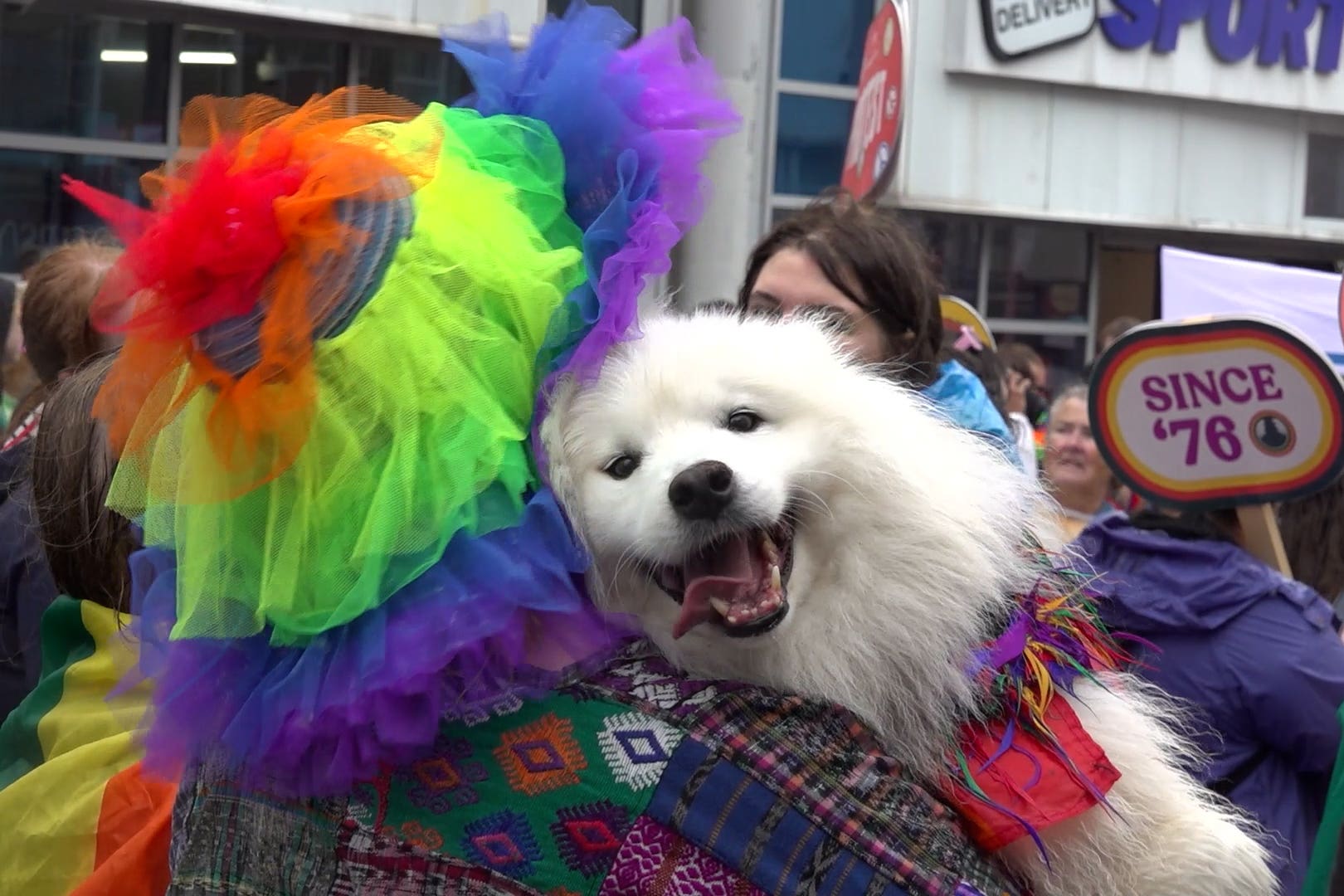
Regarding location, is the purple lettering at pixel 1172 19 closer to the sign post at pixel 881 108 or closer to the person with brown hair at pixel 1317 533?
the sign post at pixel 881 108

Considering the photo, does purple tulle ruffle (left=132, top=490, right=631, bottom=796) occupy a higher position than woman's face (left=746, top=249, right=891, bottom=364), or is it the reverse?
woman's face (left=746, top=249, right=891, bottom=364)

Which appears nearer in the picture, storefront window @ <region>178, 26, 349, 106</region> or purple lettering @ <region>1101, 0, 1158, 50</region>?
storefront window @ <region>178, 26, 349, 106</region>

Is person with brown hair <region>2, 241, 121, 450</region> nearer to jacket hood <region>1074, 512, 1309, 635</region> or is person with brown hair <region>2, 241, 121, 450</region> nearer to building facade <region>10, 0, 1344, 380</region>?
jacket hood <region>1074, 512, 1309, 635</region>

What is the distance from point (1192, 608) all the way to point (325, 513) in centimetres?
187

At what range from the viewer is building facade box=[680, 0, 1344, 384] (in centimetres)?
1074

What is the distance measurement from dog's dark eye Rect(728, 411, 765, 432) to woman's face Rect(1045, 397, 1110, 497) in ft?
11.8

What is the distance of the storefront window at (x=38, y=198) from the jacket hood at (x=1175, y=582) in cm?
726

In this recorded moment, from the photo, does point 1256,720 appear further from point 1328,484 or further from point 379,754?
point 379,754

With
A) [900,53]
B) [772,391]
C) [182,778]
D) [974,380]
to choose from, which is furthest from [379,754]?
[900,53]

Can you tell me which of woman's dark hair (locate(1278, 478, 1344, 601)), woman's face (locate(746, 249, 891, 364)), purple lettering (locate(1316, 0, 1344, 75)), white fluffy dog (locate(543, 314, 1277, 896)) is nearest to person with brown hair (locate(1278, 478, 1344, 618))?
woman's dark hair (locate(1278, 478, 1344, 601))

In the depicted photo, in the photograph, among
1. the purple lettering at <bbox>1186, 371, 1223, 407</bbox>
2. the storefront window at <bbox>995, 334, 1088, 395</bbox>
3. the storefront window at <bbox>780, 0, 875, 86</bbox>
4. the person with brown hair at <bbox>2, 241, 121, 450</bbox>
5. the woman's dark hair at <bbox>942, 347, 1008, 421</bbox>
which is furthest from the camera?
the storefront window at <bbox>995, 334, 1088, 395</bbox>

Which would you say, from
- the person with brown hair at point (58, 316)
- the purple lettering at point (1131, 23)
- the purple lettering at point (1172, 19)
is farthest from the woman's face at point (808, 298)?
the purple lettering at point (1172, 19)

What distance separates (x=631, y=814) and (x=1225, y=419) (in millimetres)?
2108

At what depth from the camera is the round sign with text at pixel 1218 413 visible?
2.93 meters
